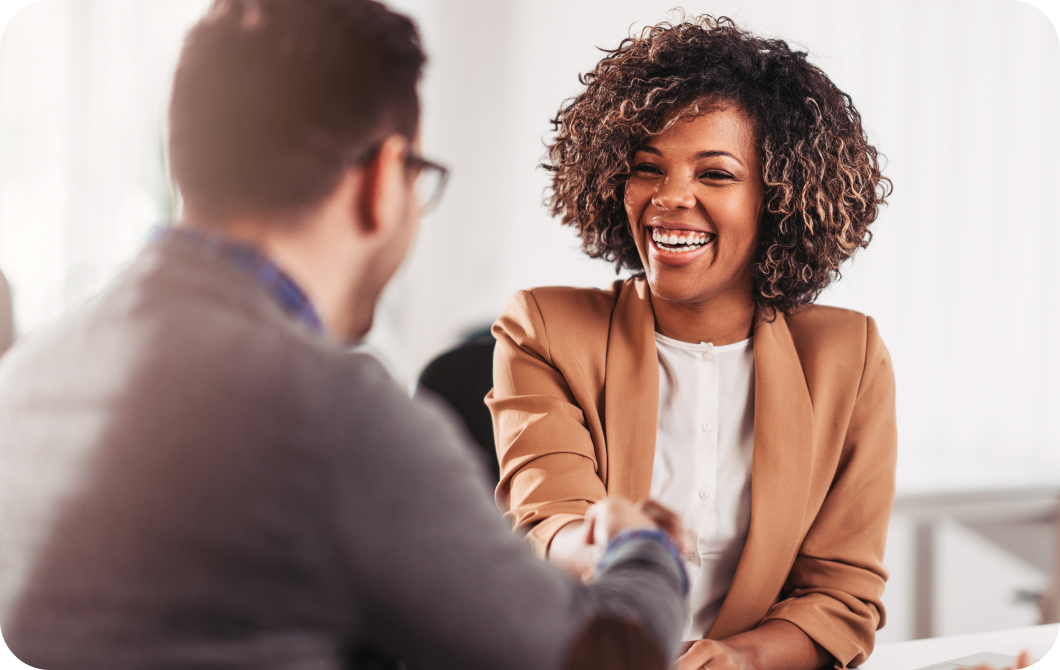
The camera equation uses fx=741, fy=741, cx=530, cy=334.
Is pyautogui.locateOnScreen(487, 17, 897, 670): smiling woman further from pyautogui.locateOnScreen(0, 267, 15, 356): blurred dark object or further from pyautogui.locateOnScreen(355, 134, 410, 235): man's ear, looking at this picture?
pyautogui.locateOnScreen(0, 267, 15, 356): blurred dark object

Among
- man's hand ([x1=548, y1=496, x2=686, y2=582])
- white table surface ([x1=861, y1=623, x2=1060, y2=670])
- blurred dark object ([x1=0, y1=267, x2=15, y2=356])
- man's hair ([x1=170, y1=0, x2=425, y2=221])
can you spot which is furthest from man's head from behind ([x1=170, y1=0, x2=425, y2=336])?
white table surface ([x1=861, y1=623, x2=1060, y2=670])

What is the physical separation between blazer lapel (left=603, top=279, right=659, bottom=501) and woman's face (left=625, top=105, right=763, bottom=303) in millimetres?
89

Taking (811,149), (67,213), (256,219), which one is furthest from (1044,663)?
(67,213)

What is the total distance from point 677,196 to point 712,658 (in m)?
0.59

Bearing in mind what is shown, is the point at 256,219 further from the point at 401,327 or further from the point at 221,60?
the point at 401,327

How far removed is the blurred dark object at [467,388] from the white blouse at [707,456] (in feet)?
0.97

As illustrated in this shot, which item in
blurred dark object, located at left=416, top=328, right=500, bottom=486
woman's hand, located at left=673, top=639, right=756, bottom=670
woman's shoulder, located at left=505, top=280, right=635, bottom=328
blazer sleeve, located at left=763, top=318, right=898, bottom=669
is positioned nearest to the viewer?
woman's hand, located at left=673, top=639, right=756, bottom=670

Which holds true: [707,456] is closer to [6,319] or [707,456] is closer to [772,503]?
[772,503]

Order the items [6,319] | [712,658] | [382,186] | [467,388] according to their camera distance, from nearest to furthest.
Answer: [382,186] < [712,658] < [6,319] < [467,388]

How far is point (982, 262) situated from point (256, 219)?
1.49 meters

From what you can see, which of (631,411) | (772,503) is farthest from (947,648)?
(631,411)

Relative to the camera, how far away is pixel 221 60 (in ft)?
1.92

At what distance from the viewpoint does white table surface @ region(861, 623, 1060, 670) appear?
918 millimetres

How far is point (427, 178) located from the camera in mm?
651
